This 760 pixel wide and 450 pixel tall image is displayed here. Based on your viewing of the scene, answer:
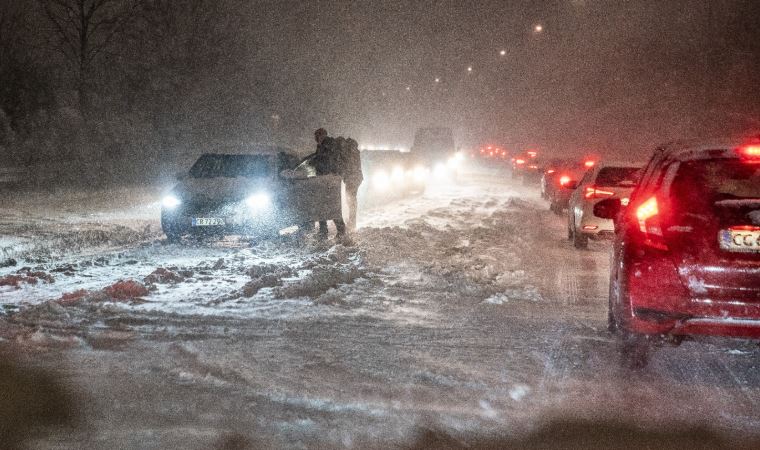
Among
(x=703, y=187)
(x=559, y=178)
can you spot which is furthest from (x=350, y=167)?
(x=703, y=187)

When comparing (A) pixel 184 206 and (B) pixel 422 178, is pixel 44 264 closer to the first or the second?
(A) pixel 184 206

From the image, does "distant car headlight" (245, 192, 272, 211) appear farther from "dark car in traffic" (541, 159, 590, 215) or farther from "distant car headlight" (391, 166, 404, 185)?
"distant car headlight" (391, 166, 404, 185)

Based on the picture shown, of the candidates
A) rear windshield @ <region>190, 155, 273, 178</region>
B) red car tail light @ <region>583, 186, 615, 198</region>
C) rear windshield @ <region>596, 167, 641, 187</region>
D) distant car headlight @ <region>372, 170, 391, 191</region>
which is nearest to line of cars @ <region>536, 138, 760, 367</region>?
red car tail light @ <region>583, 186, 615, 198</region>

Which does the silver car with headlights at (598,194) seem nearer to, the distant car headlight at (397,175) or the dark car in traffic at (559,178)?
the dark car in traffic at (559,178)

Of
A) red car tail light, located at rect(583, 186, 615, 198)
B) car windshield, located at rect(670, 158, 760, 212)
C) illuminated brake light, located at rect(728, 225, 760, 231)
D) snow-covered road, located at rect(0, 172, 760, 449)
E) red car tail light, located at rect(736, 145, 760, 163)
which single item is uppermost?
red car tail light, located at rect(736, 145, 760, 163)

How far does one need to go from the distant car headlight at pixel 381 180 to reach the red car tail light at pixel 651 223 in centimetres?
1411

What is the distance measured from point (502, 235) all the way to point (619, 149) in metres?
39.4

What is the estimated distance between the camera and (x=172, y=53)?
45.2 meters

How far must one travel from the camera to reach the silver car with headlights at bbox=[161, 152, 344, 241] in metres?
11.9

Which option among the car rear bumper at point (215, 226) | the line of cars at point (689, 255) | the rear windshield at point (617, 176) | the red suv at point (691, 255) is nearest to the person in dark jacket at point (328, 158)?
the car rear bumper at point (215, 226)

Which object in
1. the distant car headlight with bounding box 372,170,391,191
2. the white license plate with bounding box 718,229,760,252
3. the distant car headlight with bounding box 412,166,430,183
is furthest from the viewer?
the distant car headlight with bounding box 412,166,430,183

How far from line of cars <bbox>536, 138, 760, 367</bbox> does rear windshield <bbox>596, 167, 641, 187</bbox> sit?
6414 millimetres

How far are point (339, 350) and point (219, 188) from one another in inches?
281

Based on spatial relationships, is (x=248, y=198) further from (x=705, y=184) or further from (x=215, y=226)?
(x=705, y=184)
